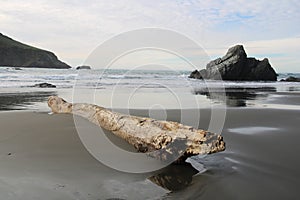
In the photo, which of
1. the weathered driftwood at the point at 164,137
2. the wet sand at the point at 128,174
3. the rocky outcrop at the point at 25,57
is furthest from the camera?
the rocky outcrop at the point at 25,57

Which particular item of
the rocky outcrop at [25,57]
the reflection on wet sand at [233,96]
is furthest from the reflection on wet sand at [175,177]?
the rocky outcrop at [25,57]

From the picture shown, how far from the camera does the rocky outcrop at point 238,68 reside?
37.9 meters

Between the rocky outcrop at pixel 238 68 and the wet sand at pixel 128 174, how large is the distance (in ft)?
107

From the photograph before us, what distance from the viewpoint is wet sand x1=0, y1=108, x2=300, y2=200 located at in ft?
10.8

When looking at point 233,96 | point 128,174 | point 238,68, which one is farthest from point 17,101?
point 238,68

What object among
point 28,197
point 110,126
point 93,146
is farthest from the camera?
point 110,126

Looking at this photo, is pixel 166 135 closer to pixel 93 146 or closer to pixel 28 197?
pixel 93 146

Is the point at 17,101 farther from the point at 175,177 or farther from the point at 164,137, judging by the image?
the point at 175,177

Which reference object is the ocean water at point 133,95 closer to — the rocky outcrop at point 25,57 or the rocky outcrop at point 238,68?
the rocky outcrop at point 238,68

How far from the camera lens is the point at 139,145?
452 centimetres

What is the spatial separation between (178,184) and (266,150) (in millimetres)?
2273

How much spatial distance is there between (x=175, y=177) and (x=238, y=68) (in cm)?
3725

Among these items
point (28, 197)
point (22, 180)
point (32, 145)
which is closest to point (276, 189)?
point (28, 197)

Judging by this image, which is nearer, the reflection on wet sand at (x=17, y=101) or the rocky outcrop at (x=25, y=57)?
the reflection on wet sand at (x=17, y=101)
